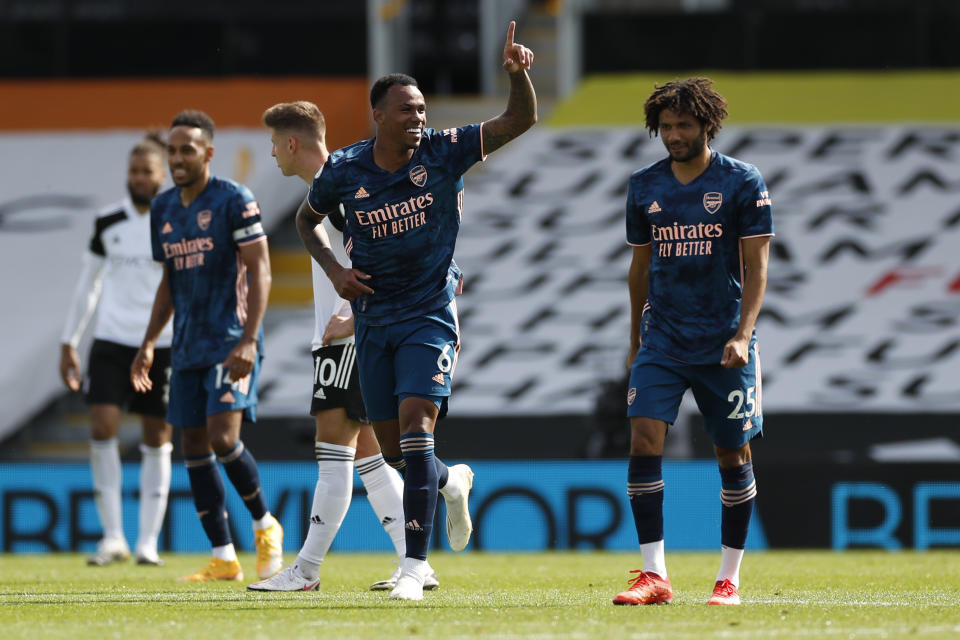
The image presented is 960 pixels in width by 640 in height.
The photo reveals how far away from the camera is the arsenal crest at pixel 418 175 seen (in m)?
6.08

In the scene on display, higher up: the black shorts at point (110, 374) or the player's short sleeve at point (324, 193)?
the player's short sleeve at point (324, 193)

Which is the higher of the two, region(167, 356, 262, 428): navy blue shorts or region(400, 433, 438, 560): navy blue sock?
region(167, 356, 262, 428): navy blue shorts

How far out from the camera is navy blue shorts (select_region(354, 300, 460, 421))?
237 inches

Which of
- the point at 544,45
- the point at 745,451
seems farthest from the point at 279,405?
the point at 745,451

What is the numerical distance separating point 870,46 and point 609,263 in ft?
13.8

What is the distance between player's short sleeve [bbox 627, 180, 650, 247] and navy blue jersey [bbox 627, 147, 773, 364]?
4 centimetres

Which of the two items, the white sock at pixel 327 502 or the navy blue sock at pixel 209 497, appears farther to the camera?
the navy blue sock at pixel 209 497

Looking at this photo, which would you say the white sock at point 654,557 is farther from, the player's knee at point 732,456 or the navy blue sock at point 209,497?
the navy blue sock at point 209,497

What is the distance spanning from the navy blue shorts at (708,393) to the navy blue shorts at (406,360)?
0.73 m

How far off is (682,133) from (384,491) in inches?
82.8

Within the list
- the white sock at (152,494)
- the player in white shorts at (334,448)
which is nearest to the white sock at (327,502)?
the player in white shorts at (334,448)

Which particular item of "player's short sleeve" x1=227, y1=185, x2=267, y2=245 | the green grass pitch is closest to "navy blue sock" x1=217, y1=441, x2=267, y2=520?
the green grass pitch

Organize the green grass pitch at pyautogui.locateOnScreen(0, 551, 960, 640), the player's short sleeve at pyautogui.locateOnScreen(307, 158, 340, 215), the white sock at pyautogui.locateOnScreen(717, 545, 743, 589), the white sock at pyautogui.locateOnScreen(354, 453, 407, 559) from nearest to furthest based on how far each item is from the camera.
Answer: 1. the green grass pitch at pyautogui.locateOnScreen(0, 551, 960, 640)
2. the white sock at pyautogui.locateOnScreen(717, 545, 743, 589)
3. the player's short sleeve at pyautogui.locateOnScreen(307, 158, 340, 215)
4. the white sock at pyautogui.locateOnScreen(354, 453, 407, 559)

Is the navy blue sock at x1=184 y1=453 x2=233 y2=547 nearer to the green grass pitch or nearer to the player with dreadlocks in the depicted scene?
the green grass pitch
